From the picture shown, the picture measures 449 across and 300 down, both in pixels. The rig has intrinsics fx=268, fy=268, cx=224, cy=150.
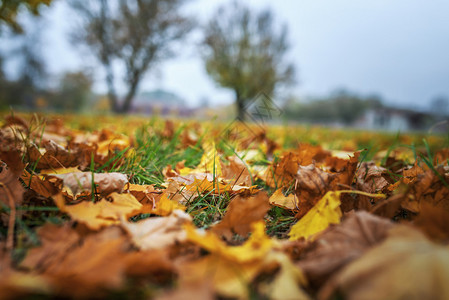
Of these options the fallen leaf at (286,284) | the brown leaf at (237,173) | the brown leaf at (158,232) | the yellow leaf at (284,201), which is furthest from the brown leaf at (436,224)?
the brown leaf at (237,173)

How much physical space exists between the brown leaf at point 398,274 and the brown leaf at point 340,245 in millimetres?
29

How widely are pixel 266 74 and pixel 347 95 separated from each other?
37.5m

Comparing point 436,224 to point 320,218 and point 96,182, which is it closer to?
point 320,218

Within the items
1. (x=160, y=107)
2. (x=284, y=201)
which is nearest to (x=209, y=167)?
(x=284, y=201)

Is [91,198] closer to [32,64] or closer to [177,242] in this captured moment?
[177,242]

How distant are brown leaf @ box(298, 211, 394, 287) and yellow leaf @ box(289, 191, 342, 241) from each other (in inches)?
2.5

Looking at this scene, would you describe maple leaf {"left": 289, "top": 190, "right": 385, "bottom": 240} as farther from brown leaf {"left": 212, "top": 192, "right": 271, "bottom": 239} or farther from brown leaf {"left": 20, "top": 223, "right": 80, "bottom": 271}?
brown leaf {"left": 20, "top": 223, "right": 80, "bottom": 271}

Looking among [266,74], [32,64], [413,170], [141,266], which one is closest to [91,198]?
[141,266]

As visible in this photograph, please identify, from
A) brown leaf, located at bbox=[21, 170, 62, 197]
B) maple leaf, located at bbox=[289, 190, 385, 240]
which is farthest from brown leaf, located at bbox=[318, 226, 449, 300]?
brown leaf, located at bbox=[21, 170, 62, 197]

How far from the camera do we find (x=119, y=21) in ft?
49.4

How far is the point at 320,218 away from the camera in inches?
25.9

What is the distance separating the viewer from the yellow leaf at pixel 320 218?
2.10ft

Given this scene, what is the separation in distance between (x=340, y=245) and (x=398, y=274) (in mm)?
115

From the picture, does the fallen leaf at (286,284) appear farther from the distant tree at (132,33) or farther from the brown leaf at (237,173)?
the distant tree at (132,33)
